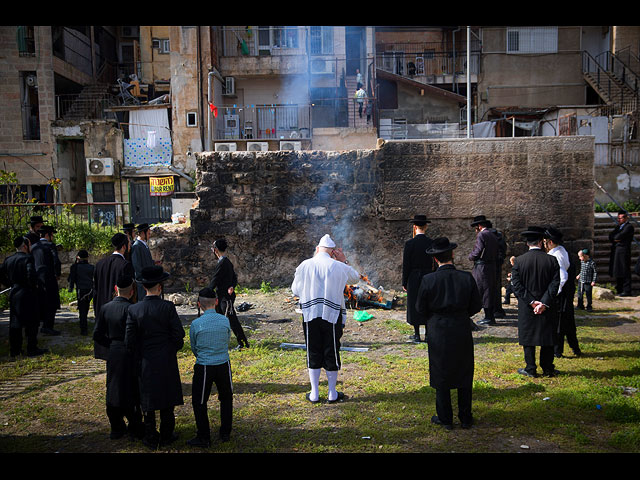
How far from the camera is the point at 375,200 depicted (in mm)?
11680

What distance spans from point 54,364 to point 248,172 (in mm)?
6002

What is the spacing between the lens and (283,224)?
11875 millimetres

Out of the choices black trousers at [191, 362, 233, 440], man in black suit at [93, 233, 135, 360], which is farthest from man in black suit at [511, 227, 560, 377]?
man in black suit at [93, 233, 135, 360]

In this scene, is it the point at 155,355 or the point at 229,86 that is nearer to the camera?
the point at 155,355

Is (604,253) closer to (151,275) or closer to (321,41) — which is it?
(151,275)

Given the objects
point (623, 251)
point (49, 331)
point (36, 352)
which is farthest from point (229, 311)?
point (623, 251)

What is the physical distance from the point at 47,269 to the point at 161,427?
5.35m

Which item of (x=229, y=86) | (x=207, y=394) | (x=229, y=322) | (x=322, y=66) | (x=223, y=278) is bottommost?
(x=207, y=394)

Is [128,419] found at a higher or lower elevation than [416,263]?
lower

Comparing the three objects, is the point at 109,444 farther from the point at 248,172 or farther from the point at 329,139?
the point at 329,139

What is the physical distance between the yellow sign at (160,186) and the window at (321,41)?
9.80m

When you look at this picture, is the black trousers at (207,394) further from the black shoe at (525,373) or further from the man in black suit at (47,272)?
the man in black suit at (47,272)

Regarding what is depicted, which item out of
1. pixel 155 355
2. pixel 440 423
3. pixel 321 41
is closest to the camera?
pixel 155 355
